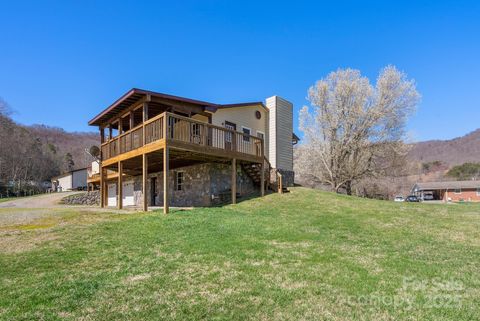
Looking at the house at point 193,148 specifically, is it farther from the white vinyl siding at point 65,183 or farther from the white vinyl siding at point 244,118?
the white vinyl siding at point 65,183

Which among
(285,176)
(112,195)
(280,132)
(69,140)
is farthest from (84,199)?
(69,140)

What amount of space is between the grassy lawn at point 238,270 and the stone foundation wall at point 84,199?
14869 millimetres

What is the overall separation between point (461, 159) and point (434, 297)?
9292 centimetres

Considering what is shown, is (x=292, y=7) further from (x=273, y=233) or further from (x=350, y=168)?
(x=273, y=233)

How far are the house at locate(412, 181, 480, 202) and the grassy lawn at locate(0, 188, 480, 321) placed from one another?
55.2 m

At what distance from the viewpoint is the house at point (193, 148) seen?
39.3 feet

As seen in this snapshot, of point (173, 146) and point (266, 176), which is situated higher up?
point (173, 146)

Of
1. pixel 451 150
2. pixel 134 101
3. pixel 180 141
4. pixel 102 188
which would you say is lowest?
pixel 102 188

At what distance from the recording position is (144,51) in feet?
57.9

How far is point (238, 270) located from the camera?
4.93 metres

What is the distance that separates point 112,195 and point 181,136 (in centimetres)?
1222

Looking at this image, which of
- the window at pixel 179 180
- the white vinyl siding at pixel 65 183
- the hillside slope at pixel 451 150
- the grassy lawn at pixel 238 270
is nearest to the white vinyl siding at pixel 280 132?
the window at pixel 179 180

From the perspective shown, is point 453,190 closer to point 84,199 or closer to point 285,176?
point 285,176

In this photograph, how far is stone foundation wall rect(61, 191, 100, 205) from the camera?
23.5m
